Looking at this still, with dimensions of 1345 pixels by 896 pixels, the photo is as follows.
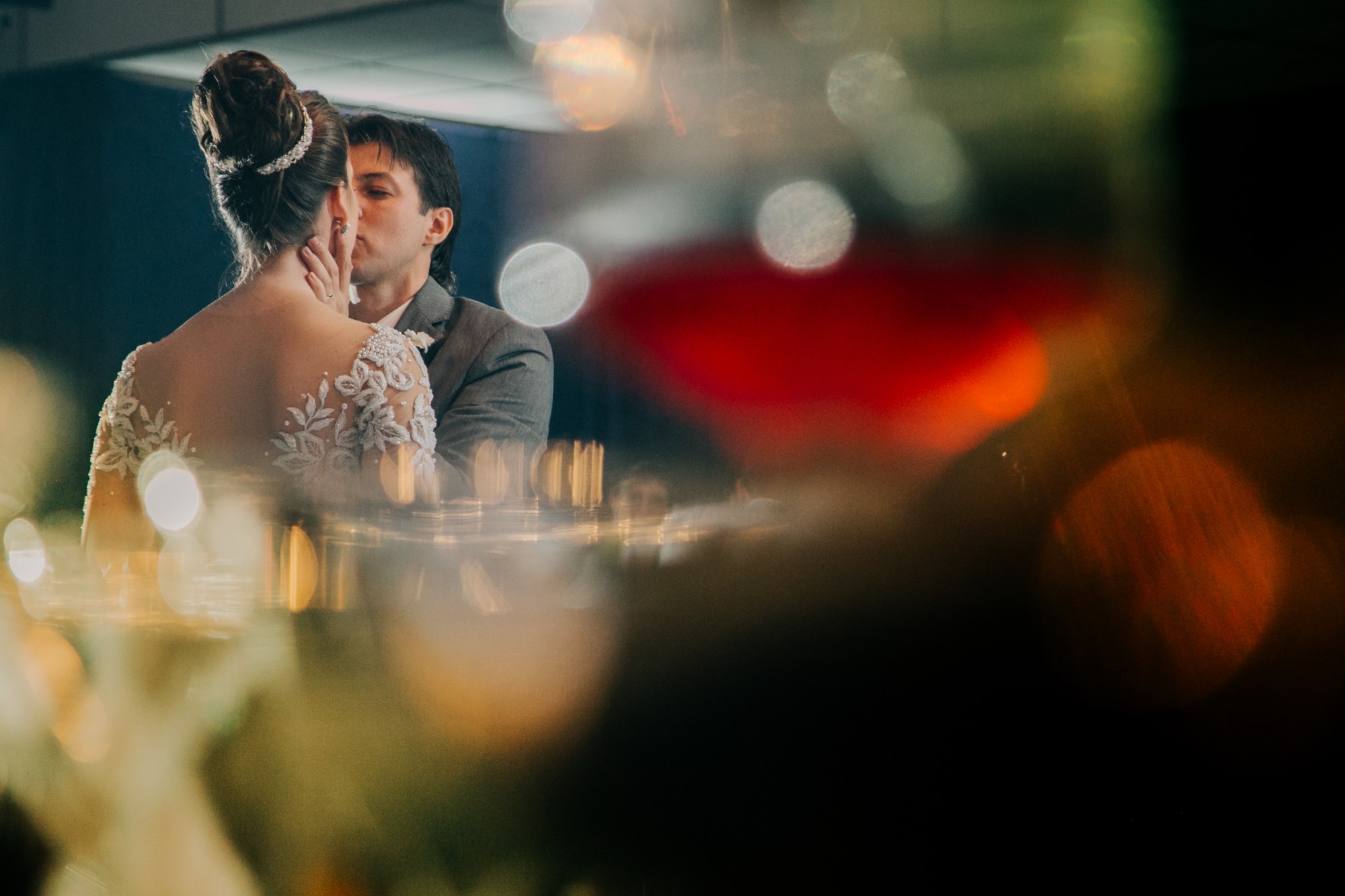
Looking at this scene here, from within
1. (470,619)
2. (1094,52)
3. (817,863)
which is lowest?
(817,863)

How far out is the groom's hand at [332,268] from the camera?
2.56 meters

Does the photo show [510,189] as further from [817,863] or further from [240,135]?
[817,863]

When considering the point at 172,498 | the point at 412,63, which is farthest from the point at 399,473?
the point at 412,63

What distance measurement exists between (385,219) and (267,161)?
364 mm

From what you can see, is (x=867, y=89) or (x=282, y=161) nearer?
(x=282, y=161)

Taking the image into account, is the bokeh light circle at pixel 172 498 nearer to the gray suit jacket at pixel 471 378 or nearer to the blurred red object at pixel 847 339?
the gray suit jacket at pixel 471 378

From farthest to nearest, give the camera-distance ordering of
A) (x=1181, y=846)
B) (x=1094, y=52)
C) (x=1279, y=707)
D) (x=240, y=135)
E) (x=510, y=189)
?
(x=1094, y=52) → (x=510, y=189) → (x=1279, y=707) → (x=240, y=135) → (x=1181, y=846)

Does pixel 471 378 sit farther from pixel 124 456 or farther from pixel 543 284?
pixel 543 284

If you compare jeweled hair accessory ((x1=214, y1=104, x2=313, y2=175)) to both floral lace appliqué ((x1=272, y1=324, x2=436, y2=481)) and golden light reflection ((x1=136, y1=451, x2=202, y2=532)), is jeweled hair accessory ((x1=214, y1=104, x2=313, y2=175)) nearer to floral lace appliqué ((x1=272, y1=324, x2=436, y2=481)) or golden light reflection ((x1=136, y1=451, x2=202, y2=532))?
floral lace appliqué ((x1=272, y1=324, x2=436, y2=481))

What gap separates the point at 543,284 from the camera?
4.30m

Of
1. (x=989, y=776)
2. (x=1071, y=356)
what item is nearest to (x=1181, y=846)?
(x=989, y=776)

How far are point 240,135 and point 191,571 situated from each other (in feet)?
5.44

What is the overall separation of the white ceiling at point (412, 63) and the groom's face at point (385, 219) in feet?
0.55

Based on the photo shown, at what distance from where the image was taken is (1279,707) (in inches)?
146
